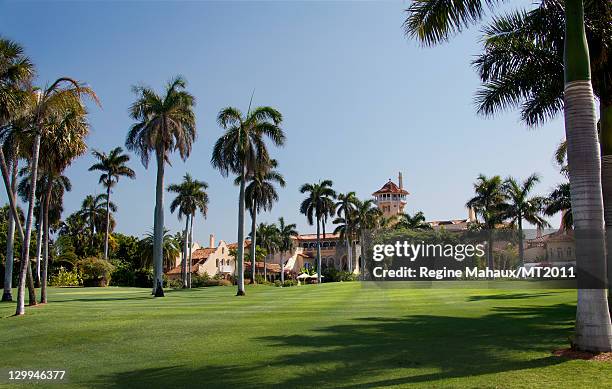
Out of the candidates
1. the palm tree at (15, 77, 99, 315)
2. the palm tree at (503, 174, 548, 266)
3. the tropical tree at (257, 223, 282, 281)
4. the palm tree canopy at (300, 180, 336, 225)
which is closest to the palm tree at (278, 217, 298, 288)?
the tropical tree at (257, 223, 282, 281)

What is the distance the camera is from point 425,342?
12.9 m

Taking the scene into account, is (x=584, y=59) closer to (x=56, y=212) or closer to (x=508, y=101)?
(x=508, y=101)

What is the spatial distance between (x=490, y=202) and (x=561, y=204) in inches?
708

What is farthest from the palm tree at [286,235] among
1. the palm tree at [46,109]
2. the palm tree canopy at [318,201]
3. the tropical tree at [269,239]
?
the palm tree at [46,109]

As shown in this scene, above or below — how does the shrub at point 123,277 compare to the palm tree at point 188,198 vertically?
below

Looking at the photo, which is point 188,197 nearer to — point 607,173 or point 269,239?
point 269,239

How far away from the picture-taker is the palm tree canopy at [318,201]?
83750 millimetres

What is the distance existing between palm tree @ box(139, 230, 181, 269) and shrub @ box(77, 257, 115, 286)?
799 inches

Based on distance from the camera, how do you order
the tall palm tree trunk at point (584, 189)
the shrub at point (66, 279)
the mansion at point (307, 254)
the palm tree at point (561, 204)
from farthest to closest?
the mansion at point (307, 254) → the shrub at point (66, 279) → the palm tree at point (561, 204) → the tall palm tree trunk at point (584, 189)

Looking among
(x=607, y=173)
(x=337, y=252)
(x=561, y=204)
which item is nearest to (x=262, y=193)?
(x=561, y=204)

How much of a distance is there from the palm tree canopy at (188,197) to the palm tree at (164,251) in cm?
1685

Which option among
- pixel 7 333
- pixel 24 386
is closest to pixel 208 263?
pixel 7 333

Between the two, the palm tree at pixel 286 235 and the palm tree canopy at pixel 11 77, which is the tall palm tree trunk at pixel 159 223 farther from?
the palm tree at pixel 286 235

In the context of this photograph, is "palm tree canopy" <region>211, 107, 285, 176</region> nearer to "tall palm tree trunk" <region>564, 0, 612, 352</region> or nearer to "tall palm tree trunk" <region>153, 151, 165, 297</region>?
"tall palm tree trunk" <region>153, 151, 165, 297</region>
